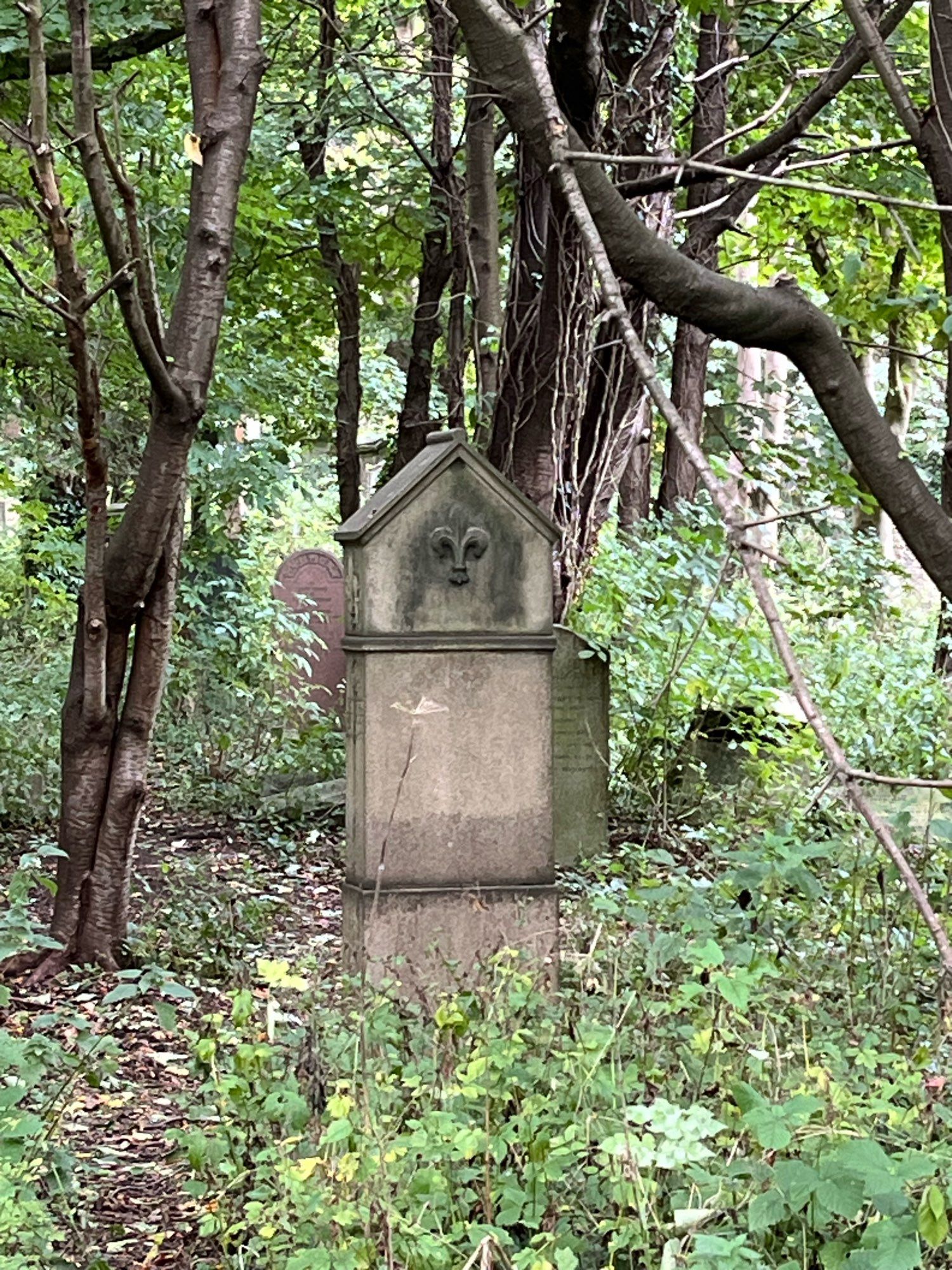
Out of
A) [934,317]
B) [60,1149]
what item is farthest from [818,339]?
[60,1149]

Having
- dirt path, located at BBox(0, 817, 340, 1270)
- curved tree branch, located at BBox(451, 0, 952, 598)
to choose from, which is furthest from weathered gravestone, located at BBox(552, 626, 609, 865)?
curved tree branch, located at BBox(451, 0, 952, 598)

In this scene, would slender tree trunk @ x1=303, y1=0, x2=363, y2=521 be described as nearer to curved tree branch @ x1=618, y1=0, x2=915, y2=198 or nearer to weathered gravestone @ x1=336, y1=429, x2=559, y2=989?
weathered gravestone @ x1=336, y1=429, x2=559, y2=989

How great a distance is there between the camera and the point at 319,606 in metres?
14.0

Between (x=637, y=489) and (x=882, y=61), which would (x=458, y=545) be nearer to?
(x=882, y=61)

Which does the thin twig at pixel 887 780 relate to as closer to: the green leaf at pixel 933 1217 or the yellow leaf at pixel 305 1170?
the green leaf at pixel 933 1217

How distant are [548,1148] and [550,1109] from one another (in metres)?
0.23

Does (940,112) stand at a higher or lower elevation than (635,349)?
higher

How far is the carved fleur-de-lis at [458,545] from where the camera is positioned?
214 inches

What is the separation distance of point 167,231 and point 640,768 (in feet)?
14.2

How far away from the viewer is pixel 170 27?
7984 millimetres

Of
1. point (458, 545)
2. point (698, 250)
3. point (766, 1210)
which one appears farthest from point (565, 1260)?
point (698, 250)

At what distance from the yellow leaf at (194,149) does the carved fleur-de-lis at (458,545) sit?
1620mm

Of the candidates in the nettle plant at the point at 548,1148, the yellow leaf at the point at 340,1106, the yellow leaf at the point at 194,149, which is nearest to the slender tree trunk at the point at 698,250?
the yellow leaf at the point at 194,149

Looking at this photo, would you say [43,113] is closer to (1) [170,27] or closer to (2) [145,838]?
→ (1) [170,27]
